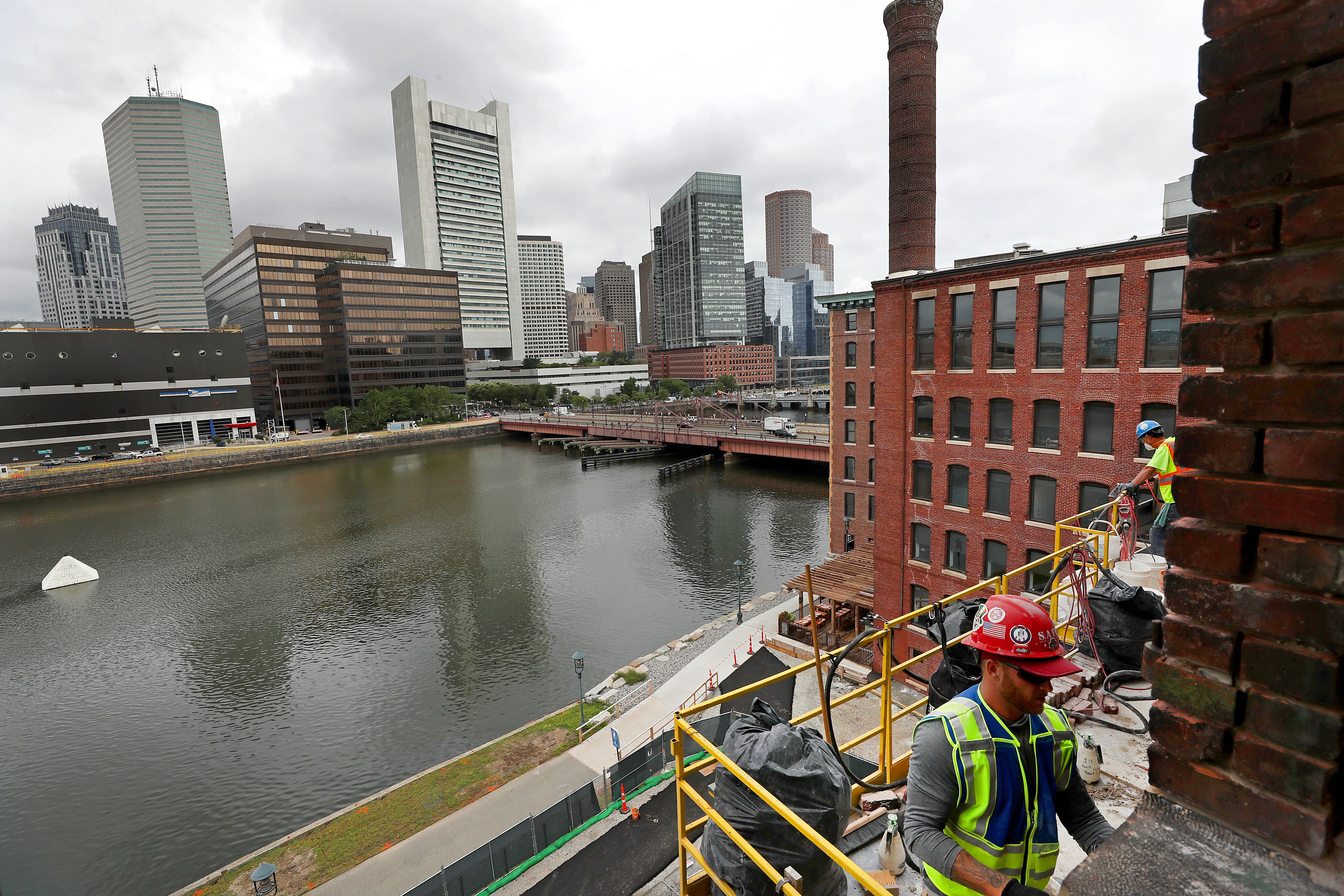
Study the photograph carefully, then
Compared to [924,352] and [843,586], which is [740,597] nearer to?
[843,586]

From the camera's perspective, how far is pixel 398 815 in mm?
18266

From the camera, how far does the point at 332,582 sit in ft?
133

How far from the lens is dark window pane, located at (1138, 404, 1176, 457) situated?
55.4 feet

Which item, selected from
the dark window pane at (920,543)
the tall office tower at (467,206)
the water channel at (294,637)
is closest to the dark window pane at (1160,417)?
the dark window pane at (920,543)

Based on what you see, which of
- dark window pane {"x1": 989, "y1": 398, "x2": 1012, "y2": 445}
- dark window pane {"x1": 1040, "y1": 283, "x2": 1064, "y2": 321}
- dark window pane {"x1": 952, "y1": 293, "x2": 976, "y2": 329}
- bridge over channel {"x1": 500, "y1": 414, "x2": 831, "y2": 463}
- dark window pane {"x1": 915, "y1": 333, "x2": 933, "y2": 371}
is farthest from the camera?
bridge over channel {"x1": 500, "y1": 414, "x2": 831, "y2": 463}

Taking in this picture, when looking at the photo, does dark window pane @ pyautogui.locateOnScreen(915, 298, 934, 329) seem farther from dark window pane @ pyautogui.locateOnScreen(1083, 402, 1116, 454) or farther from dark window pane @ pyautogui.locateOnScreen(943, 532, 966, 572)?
dark window pane @ pyautogui.locateOnScreen(943, 532, 966, 572)

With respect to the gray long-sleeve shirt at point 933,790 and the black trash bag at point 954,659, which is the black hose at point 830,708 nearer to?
the black trash bag at point 954,659

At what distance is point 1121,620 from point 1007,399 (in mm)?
14144

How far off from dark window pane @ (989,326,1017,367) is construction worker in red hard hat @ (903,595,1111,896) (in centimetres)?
1919

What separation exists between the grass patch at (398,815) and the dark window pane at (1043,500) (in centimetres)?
1754

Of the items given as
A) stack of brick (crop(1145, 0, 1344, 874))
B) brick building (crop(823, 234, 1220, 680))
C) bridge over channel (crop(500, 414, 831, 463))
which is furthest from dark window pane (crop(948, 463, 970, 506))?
bridge over channel (crop(500, 414, 831, 463))

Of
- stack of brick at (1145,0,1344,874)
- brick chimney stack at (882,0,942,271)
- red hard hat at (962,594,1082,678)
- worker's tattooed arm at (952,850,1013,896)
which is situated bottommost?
worker's tattooed arm at (952,850,1013,896)

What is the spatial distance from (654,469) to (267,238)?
342ft

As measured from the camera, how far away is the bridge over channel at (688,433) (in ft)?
229
